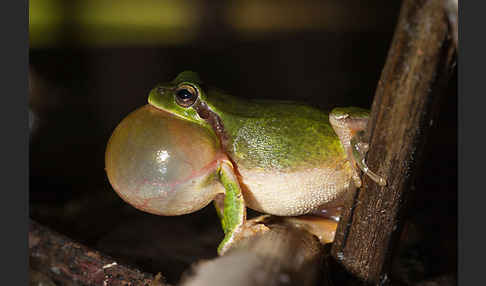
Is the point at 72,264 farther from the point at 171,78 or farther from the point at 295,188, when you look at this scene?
the point at 171,78

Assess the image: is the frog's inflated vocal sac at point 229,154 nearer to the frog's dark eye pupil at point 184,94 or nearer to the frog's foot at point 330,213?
the frog's dark eye pupil at point 184,94

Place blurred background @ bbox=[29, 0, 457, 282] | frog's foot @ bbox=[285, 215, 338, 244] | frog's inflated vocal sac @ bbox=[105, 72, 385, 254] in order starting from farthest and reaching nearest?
blurred background @ bbox=[29, 0, 457, 282], frog's foot @ bbox=[285, 215, 338, 244], frog's inflated vocal sac @ bbox=[105, 72, 385, 254]

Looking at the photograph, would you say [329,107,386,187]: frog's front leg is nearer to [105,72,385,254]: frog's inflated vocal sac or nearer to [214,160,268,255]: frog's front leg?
[105,72,385,254]: frog's inflated vocal sac

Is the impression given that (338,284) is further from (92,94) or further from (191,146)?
(92,94)

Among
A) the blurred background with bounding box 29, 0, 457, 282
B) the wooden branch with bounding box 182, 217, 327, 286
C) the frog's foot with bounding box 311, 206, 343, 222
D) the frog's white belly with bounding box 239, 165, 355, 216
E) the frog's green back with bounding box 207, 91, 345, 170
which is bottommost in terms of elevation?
the blurred background with bounding box 29, 0, 457, 282

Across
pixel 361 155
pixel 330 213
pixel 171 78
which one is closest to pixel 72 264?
pixel 330 213

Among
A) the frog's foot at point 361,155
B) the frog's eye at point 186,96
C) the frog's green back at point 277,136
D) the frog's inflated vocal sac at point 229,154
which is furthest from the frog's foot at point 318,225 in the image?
the frog's eye at point 186,96

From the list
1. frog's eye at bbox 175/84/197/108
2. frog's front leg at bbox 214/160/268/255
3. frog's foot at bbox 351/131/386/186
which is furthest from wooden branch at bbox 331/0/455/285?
frog's eye at bbox 175/84/197/108
